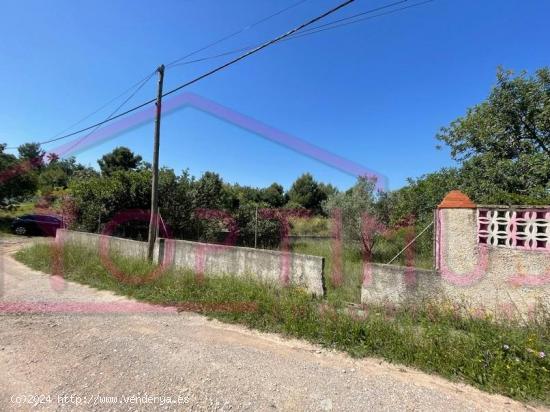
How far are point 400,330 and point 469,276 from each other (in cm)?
152

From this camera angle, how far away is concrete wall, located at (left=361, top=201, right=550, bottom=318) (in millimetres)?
4219

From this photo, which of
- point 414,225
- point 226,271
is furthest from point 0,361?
point 414,225

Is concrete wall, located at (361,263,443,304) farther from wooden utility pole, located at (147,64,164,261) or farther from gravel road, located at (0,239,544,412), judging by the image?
wooden utility pole, located at (147,64,164,261)

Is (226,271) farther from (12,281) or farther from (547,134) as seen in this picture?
(547,134)

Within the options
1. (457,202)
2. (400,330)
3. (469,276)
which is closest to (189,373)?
(400,330)

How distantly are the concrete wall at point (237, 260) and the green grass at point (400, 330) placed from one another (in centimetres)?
33

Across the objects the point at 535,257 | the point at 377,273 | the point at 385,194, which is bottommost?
the point at 377,273

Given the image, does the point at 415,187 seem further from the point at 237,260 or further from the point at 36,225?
the point at 36,225

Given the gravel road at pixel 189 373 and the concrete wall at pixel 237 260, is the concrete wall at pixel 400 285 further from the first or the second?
the gravel road at pixel 189 373

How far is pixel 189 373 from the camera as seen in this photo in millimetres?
3311

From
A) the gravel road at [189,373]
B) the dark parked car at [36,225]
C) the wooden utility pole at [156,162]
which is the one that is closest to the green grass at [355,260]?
the gravel road at [189,373]

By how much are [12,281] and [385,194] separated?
12718mm

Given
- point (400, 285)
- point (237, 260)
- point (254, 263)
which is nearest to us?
point (400, 285)

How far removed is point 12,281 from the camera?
7.64 metres
